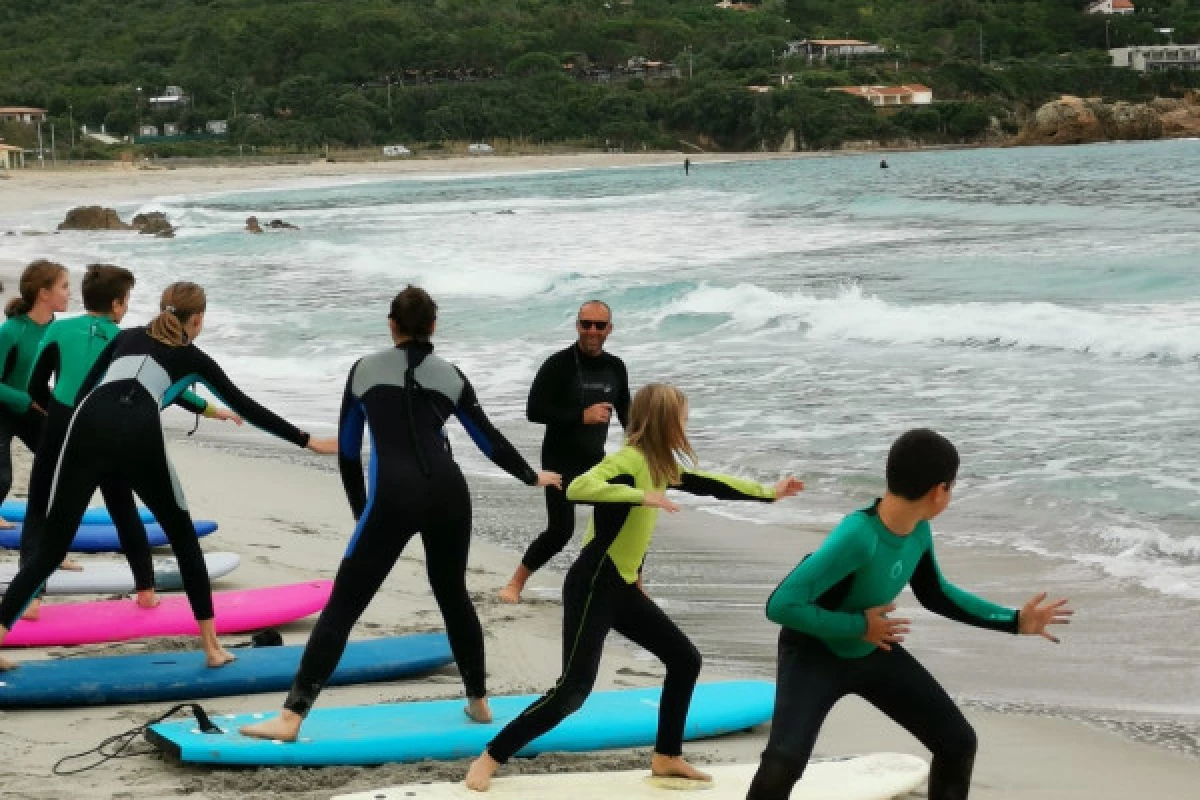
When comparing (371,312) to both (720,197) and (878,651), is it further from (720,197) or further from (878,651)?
(720,197)

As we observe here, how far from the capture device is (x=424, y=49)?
474 ft

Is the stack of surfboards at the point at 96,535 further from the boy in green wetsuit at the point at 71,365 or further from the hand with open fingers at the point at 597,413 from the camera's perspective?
the hand with open fingers at the point at 597,413

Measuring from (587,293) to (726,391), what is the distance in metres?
11.5

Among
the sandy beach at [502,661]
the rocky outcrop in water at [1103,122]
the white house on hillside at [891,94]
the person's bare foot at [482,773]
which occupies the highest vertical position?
→ the white house on hillside at [891,94]

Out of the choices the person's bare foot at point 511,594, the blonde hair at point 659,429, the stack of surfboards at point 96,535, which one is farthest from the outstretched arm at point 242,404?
the stack of surfboards at point 96,535

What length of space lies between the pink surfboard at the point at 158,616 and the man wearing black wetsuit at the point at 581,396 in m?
1.25

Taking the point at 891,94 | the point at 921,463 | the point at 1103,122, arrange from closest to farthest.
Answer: the point at 921,463
the point at 1103,122
the point at 891,94

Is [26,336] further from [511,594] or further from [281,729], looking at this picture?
[281,729]

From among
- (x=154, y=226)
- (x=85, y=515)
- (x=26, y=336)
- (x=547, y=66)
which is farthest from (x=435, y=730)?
(x=547, y=66)

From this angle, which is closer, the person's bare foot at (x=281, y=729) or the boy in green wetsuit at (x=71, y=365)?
A: the person's bare foot at (x=281, y=729)

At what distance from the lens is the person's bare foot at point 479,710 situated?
5711 mm

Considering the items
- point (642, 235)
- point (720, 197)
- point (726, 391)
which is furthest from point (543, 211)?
point (726, 391)

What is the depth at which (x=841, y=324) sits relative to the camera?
67.9 feet

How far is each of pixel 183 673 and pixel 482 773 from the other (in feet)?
5.63
